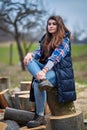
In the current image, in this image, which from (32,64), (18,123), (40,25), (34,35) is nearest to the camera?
(32,64)

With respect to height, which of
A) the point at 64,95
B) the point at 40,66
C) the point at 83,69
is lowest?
the point at 83,69

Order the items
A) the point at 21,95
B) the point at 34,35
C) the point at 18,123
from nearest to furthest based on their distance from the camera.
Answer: the point at 18,123 → the point at 21,95 → the point at 34,35

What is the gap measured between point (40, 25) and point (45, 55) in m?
14.8

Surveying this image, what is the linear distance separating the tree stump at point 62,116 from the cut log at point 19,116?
0.56m

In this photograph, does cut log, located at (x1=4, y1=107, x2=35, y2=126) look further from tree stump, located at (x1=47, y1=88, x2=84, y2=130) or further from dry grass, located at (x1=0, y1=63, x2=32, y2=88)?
dry grass, located at (x1=0, y1=63, x2=32, y2=88)

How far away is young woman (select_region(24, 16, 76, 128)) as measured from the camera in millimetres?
5109

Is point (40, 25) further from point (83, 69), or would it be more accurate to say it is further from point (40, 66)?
point (40, 66)

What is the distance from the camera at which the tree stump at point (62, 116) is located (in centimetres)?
533

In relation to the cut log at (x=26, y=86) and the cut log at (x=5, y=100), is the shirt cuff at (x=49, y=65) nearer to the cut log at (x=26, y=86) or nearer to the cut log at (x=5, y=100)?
the cut log at (x=5, y=100)

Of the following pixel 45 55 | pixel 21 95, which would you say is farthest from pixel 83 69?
pixel 45 55

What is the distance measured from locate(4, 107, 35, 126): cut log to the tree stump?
1.85 feet

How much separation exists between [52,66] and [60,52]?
0.23 metres

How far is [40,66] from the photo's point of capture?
5301mm

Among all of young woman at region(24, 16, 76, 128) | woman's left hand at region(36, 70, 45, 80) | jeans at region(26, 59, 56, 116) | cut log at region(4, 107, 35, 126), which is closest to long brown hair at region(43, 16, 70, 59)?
young woman at region(24, 16, 76, 128)
